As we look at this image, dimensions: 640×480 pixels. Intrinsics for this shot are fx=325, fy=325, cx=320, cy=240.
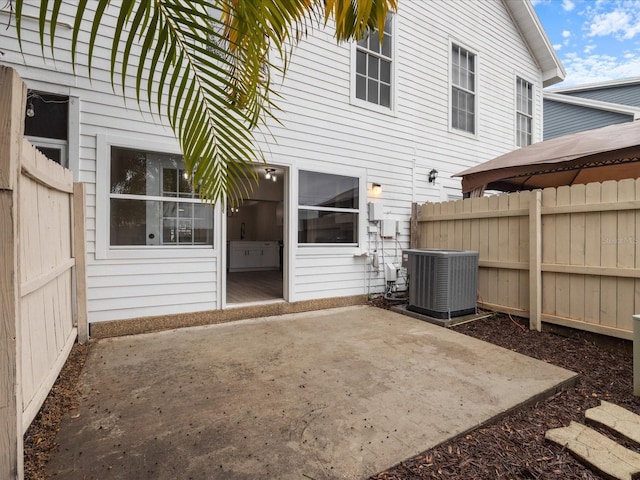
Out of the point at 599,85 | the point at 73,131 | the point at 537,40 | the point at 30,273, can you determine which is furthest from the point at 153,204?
the point at 599,85

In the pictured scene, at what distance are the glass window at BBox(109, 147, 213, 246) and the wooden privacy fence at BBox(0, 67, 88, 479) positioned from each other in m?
0.42

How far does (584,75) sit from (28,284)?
72.0 feet

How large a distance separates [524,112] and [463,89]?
237 centimetres

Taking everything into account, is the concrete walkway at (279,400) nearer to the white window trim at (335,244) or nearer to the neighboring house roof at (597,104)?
the white window trim at (335,244)

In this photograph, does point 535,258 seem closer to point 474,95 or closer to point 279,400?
point 279,400

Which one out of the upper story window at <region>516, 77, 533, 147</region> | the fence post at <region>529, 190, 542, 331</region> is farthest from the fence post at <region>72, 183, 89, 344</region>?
the upper story window at <region>516, 77, 533, 147</region>

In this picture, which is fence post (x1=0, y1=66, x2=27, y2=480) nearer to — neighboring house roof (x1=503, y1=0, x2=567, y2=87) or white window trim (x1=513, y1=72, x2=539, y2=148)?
white window trim (x1=513, y1=72, x2=539, y2=148)

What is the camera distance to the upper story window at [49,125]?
11.0ft

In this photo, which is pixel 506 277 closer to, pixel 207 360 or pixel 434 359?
pixel 434 359

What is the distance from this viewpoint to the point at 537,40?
7789 mm

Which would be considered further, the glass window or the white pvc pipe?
the glass window

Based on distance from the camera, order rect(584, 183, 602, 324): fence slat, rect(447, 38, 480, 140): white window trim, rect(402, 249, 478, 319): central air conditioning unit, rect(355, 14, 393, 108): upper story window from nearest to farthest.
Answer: rect(584, 183, 602, 324): fence slat < rect(402, 249, 478, 319): central air conditioning unit < rect(355, 14, 393, 108): upper story window < rect(447, 38, 480, 140): white window trim

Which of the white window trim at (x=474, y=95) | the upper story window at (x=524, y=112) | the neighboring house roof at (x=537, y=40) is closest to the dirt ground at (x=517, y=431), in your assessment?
the white window trim at (x=474, y=95)

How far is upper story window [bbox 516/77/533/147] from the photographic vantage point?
25.8 feet
